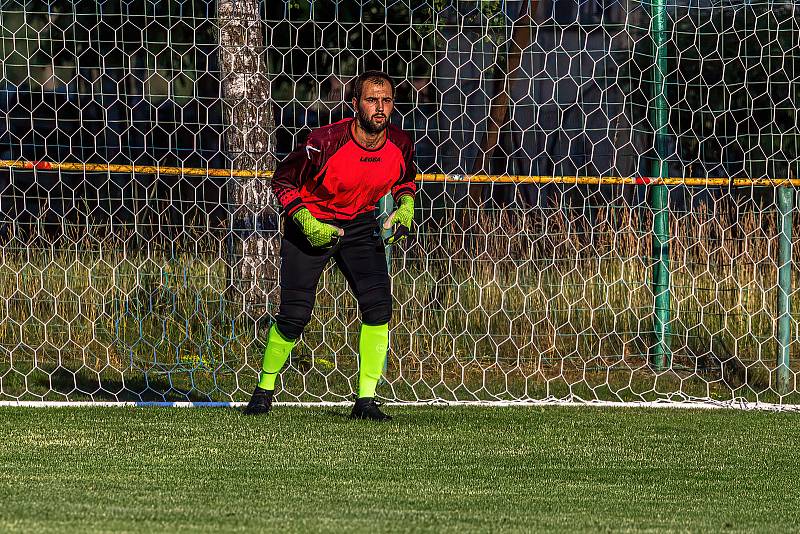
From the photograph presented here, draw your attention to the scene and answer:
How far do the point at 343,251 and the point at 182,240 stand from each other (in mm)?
3059

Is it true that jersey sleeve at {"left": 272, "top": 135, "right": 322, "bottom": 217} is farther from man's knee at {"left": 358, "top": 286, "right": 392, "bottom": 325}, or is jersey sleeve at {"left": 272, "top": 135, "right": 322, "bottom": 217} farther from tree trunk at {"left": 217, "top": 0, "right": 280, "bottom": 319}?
tree trunk at {"left": 217, "top": 0, "right": 280, "bottom": 319}

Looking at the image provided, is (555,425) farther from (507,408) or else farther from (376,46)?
(376,46)

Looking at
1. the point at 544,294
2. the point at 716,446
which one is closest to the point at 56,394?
the point at 544,294

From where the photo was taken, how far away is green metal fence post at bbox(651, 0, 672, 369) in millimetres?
7922

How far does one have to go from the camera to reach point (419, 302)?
27.2 ft

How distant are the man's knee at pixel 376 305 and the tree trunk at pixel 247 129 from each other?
202 centimetres

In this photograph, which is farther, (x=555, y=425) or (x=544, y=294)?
(x=544, y=294)

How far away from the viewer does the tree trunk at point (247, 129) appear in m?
8.20

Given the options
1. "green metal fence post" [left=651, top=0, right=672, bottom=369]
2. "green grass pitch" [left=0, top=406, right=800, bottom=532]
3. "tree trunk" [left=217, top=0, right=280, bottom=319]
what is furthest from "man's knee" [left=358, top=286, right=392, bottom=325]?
"green metal fence post" [left=651, top=0, right=672, bottom=369]

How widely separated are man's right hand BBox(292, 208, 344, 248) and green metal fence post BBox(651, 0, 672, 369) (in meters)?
2.72

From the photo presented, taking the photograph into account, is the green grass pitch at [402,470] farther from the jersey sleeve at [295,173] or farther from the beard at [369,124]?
the beard at [369,124]

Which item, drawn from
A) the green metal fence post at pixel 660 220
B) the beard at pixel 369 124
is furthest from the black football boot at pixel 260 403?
the green metal fence post at pixel 660 220

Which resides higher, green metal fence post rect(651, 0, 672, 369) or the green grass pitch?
green metal fence post rect(651, 0, 672, 369)

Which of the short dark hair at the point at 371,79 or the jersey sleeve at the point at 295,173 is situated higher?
the short dark hair at the point at 371,79
